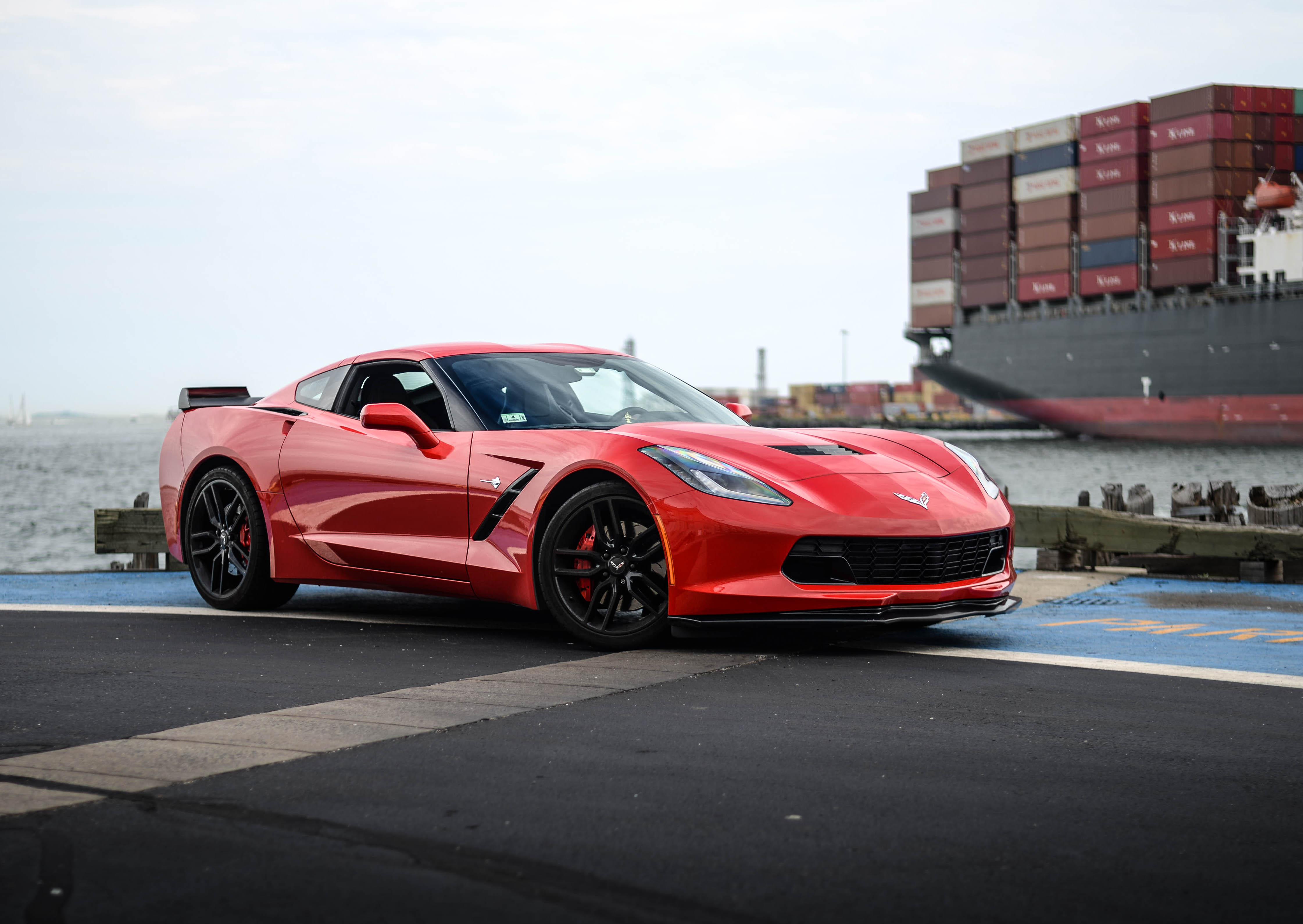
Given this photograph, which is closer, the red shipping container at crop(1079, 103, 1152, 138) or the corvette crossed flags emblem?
the corvette crossed flags emblem

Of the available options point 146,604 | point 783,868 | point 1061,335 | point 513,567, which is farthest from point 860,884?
point 1061,335

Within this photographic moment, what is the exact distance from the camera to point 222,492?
6.55m

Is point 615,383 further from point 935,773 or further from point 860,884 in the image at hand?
point 860,884

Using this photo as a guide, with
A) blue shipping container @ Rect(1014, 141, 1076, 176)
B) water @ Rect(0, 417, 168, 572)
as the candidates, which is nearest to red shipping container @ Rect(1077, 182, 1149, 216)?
→ blue shipping container @ Rect(1014, 141, 1076, 176)

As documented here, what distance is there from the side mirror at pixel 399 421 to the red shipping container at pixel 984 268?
61.7 m

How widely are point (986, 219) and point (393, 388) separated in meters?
62.6

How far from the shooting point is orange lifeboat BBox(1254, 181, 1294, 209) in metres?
52.2

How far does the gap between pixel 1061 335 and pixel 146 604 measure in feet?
191

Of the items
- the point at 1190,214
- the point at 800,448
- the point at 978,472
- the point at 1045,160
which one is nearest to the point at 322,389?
the point at 800,448

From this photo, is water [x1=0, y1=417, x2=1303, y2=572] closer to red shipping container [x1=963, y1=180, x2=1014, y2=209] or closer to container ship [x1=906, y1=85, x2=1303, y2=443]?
container ship [x1=906, y1=85, x2=1303, y2=443]

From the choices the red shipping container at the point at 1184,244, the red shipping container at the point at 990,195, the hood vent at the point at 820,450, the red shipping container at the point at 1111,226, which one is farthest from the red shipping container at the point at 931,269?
the hood vent at the point at 820,450

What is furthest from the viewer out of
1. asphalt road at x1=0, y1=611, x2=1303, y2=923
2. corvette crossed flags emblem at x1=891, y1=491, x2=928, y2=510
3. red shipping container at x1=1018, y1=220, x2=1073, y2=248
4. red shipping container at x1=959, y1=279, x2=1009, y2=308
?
red shipping container at x1=959, y1=279, x2=1009, y2=308

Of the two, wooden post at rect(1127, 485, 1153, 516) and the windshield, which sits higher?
the windshield

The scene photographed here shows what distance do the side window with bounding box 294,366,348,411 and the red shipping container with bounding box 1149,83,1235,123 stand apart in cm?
5624
